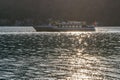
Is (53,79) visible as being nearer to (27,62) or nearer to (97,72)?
(97,72)

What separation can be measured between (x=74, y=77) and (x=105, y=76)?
4.57 meters

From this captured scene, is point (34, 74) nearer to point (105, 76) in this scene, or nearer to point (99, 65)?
point (105, 76)

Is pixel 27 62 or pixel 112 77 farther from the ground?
pixel 112 77

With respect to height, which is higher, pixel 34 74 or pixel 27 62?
pixel 34 74

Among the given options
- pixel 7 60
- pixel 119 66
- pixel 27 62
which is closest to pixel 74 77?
pixel 119 66

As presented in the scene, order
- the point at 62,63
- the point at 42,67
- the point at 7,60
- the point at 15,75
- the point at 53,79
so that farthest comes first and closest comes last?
the point at 7,60
the point at 62,63
the point at 42,67
the point at 15,75
the point at 53,79

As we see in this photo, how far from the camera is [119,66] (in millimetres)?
58625

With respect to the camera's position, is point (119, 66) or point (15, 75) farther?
point (119, 66)

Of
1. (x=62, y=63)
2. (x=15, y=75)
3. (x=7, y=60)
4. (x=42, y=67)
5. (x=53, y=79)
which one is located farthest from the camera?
(x=7, y=60)

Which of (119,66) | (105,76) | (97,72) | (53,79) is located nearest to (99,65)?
(119,66)

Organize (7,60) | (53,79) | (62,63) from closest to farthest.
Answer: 1. (53,79)
2. (62,63)
3. (7,60)

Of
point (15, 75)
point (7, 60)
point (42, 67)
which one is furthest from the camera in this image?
point (7, 60)

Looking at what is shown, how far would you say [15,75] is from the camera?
1981 inches

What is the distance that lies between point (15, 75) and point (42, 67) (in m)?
8.57
